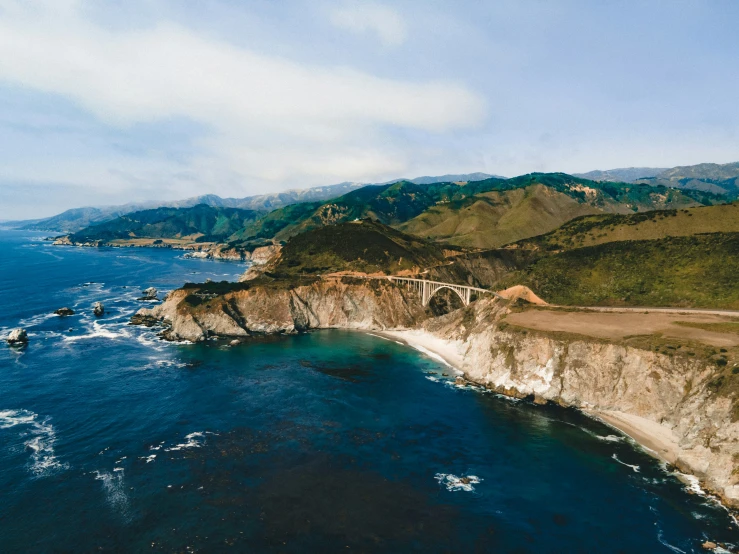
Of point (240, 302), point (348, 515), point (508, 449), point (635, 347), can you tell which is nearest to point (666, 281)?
point (635, 347)

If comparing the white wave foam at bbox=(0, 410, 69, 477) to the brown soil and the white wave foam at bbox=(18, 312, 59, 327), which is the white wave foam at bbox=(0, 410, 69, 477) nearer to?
the white wave foam at bbox=(18, 312, 59, 327)

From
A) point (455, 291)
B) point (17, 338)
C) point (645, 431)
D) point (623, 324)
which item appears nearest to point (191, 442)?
point (645, 431)

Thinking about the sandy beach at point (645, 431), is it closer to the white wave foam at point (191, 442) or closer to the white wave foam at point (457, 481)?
the white wave foam at point (457, 481)

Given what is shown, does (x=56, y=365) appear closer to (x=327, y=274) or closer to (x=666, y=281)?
(x=327, y=274)

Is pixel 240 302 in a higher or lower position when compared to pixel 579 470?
higher

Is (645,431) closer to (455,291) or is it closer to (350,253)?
(455,291)

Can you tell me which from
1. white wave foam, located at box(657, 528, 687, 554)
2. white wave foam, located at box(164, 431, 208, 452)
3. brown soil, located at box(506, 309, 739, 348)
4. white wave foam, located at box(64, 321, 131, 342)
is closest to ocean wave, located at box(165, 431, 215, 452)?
white wave foam, located at box(164, 431, 208, 452)
